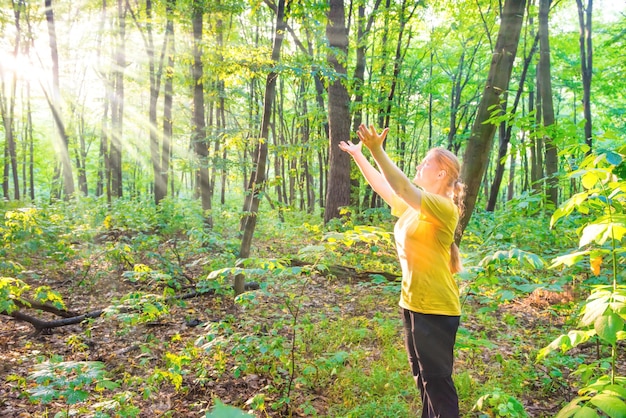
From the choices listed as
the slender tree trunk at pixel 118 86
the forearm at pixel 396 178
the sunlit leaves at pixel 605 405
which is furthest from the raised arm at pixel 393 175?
the slender tree trunk at pixel 118 86

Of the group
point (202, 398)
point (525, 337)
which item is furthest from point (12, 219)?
point (525, 337)

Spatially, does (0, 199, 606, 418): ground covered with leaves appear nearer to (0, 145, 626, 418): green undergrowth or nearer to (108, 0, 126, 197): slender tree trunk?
(0, 145, 626, 418): green undergrowth

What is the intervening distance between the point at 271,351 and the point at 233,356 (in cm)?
55

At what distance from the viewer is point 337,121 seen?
31.9 ft

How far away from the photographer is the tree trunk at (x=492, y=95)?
4.39 meters

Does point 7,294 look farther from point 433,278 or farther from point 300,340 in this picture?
point 433,278

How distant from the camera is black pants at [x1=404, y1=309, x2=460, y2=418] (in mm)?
2420

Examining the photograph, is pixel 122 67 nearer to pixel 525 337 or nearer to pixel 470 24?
pixel 470 24

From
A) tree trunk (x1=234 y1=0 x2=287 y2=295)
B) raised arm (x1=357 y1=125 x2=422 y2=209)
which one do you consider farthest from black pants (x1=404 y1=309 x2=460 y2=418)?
tree trunk (x1=234 y1=0 x2=287 y2=295)

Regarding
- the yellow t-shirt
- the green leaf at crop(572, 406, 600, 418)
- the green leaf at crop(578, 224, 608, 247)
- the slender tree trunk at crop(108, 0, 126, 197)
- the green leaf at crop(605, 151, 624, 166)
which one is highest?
the slender tree trunk at crop(108, 0, 126, 197)

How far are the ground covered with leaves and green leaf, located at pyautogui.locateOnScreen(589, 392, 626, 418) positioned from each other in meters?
0.86

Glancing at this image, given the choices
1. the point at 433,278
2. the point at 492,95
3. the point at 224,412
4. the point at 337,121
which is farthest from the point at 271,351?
the point at 337,121

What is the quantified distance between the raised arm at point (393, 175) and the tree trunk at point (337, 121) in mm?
7357

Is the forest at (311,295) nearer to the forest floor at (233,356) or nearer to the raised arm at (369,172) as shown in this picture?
the forest floor at (233,356)
